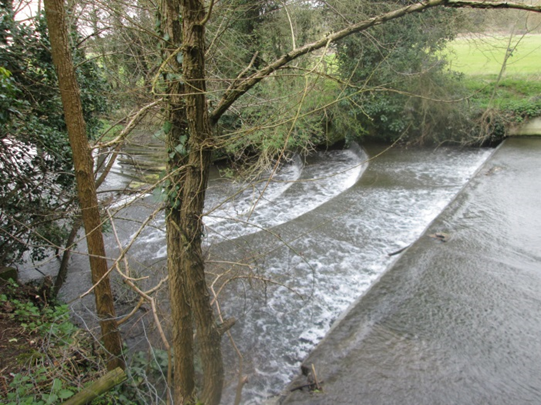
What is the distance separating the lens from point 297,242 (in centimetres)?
715

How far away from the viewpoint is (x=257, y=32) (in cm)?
1098

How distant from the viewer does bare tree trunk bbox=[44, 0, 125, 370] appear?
341cm

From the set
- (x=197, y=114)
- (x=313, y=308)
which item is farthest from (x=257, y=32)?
(x=197, y=114)

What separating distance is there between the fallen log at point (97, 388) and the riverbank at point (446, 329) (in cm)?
156

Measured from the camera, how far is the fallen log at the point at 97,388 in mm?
2998

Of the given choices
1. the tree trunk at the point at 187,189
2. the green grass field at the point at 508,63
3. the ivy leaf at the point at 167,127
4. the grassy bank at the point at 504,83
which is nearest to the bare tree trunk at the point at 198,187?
the tree trunk at the point at 187,189

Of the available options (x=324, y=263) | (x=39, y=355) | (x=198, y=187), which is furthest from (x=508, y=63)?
(x=39, y=355)

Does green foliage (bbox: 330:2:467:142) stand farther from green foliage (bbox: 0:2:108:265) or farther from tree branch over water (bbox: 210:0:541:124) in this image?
tree branch over water (bbox: 210:0:541:124)

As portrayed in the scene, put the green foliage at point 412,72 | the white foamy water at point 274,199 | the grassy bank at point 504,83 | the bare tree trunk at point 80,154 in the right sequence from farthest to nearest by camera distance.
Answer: the grassy bank at point 504,83, the green foliage at point 412,72, the white foamy water at point 274,199, the bare tree trunk at point 80,154

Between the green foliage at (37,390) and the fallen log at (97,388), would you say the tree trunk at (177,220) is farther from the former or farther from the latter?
the green foliage at (37,390)

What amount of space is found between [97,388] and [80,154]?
6.64ft

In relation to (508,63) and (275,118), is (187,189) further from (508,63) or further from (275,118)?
(508,63)

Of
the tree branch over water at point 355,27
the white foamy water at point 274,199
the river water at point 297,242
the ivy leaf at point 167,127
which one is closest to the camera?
the tree branch over water at point 355,27

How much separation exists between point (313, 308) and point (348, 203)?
12.4ft
